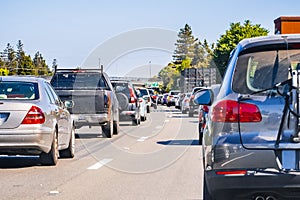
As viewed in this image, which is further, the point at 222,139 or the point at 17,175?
the point at 17,175

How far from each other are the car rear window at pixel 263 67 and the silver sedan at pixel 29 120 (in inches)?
230

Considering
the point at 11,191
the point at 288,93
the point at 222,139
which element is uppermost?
the point at 288,93

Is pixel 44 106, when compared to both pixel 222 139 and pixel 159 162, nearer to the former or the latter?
pixel 159 162

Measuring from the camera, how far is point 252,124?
19.9 ft

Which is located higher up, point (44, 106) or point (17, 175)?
point (44, 106)

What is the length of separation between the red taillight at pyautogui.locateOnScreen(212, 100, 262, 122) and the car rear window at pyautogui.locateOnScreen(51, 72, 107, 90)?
45.3ft

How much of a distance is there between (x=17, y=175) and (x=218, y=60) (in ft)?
226

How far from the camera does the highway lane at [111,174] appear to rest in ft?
30.4

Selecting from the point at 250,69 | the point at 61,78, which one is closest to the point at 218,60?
the point at 61,78

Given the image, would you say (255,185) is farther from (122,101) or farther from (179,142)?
(122,101)

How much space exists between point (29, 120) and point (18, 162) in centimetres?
191

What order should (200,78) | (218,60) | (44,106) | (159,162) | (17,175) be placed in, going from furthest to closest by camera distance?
(218,60), (200,78), (159,162), (44,106), (17,175)

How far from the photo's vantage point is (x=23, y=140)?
37.1 feet

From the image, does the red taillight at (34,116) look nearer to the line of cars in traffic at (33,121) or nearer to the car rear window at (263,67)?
the line of cars in traffic at (33,121)
